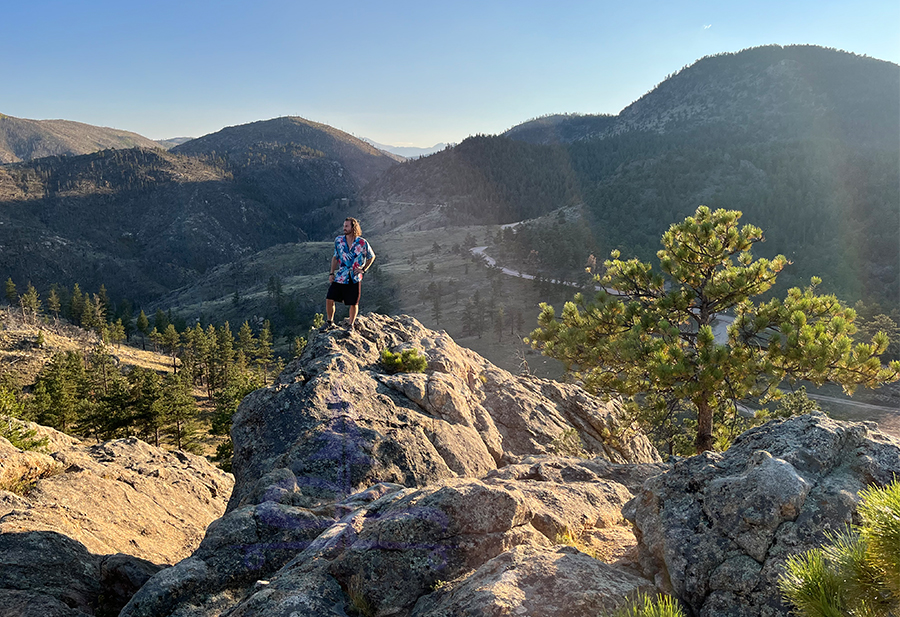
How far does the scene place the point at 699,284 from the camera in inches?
480

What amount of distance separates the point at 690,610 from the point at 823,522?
1.30 metres

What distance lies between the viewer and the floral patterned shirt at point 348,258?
435 inches

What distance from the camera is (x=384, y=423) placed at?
9.64 metres

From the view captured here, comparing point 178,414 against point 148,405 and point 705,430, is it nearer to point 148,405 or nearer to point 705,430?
point 148,405

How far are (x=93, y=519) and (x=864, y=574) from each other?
12.3 meters

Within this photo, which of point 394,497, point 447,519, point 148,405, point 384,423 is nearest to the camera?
point 447,519

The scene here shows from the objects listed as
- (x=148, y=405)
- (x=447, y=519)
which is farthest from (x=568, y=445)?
(x=148, y=405)

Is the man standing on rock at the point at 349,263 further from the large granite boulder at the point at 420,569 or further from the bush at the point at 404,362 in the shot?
the large granite boulder at the point at 420,569

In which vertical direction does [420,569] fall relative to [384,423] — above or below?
above

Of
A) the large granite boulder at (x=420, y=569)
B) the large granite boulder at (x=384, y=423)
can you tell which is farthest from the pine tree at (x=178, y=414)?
the large granite boulder at (x=420, y=569)

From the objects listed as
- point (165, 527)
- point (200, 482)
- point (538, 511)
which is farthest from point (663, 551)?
point (200, 482)

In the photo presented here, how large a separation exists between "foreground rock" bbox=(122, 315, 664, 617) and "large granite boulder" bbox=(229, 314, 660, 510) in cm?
3

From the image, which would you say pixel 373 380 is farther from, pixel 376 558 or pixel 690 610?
pixel 690 610

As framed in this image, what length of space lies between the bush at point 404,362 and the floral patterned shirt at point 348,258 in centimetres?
233
